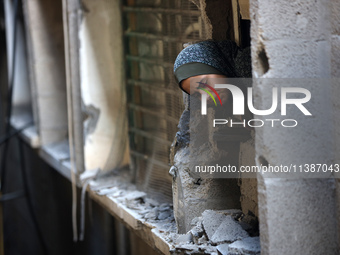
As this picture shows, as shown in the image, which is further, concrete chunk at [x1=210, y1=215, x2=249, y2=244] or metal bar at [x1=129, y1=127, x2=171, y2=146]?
metal bar at [x1=129, y1=127, x2=171, y2=146]

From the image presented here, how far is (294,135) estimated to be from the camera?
1781mm

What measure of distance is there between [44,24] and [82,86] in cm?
174

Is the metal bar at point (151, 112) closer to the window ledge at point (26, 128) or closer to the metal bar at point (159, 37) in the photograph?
the metal bar at point (159, 37)

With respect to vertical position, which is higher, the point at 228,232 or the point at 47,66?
the point at 47,66

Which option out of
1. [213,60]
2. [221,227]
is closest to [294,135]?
[213,60]

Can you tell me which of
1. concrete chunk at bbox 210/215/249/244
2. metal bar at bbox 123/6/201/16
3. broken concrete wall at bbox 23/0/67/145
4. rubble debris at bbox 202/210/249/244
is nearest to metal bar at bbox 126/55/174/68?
metal bar at bbox 123/6/201/16

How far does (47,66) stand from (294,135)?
14.2ft

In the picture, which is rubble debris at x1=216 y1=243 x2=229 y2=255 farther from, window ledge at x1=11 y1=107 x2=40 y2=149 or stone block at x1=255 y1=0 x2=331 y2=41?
window ledge at x1=11 y1=107 x2=40 y2=149

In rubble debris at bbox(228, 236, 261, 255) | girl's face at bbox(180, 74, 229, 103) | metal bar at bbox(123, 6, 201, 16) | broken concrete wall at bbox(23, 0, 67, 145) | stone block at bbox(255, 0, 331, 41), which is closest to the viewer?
stone block at bbox(255, 0, 331, 41)

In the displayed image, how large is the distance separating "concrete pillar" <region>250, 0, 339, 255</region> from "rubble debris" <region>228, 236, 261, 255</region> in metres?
0.09

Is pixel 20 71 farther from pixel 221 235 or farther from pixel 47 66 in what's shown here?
pixel 221 235

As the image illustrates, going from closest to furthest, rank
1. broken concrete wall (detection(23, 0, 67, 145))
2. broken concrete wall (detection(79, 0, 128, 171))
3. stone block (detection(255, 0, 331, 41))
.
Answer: stone block (detection(255, 0, 331, 41))
broken concrete wall (detection(79, 0, 128, 171))
broken concrete wall (detection(23, 0, 67, 145))

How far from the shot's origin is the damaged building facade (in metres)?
1.78

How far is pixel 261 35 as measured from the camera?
Answer: 1735mm
